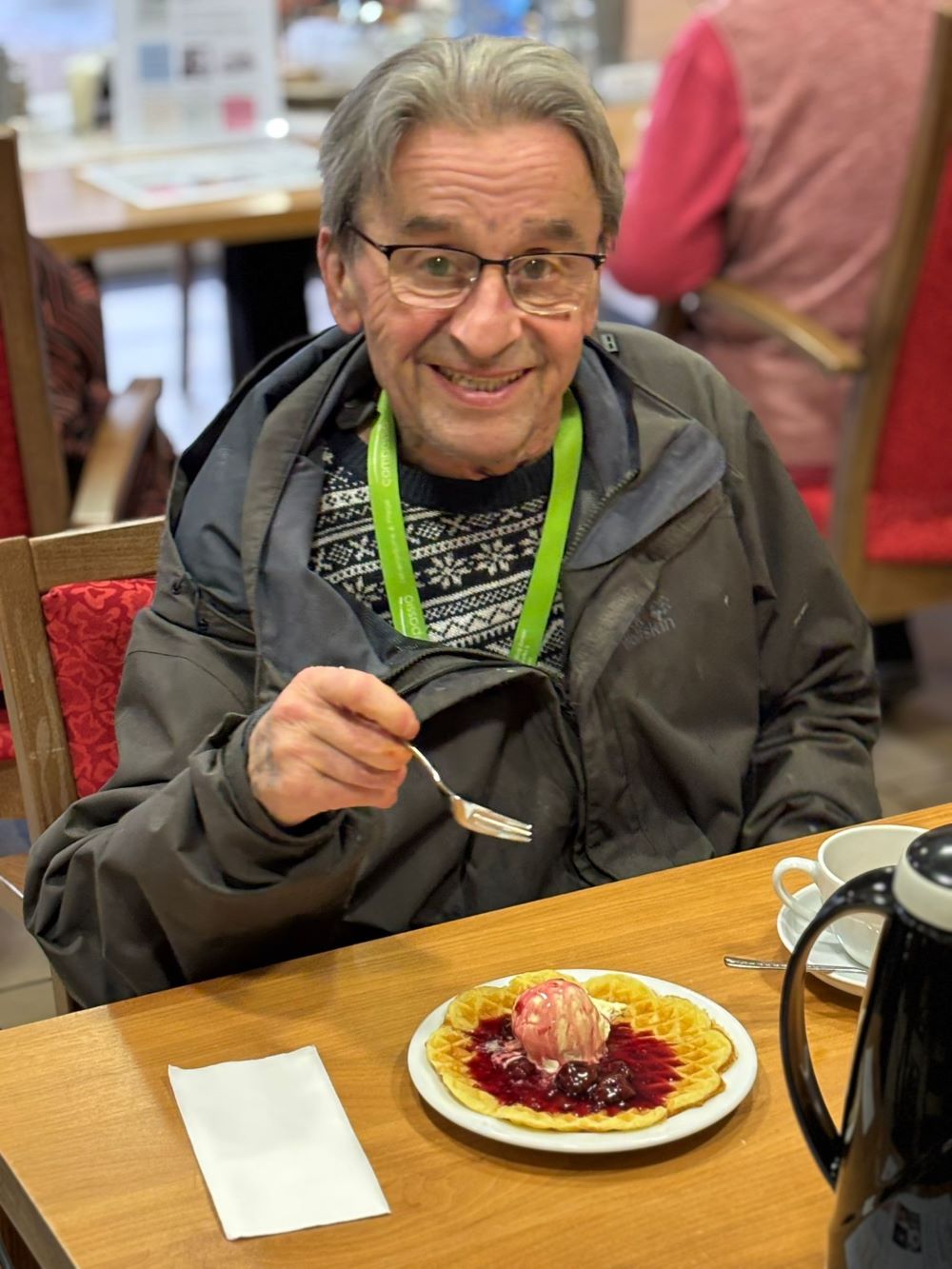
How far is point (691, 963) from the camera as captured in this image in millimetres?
1244

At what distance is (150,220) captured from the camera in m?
3.04

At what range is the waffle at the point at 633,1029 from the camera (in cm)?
105

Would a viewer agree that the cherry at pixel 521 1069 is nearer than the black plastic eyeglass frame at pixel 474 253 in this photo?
Yes

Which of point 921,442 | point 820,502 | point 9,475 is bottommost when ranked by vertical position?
point 820,502

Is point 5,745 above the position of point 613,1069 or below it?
below

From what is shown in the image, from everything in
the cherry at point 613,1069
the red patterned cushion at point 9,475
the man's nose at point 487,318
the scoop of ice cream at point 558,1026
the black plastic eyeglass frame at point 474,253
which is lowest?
the red patterned cushion at point 9,475

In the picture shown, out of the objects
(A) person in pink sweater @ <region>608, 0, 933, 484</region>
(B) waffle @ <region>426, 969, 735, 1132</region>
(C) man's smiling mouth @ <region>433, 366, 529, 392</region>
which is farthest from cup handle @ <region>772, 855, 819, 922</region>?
(A) person in pink sweater @ <region>608, 0, 933, 484</region>

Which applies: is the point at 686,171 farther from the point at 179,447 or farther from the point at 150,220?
the point at 179,447

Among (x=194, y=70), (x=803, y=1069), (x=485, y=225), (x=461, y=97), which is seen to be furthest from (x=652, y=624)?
(x=194, y=70)

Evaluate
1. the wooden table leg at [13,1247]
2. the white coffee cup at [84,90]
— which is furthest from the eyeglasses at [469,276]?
the white coffee cup at [84,90]

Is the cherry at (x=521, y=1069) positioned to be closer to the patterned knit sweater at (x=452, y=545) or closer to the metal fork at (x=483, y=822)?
the metal fork at (x=483, y=822)

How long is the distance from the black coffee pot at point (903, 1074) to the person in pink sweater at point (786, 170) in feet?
6.87

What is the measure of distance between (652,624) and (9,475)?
109cm

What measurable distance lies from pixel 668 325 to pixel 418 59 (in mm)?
1652
